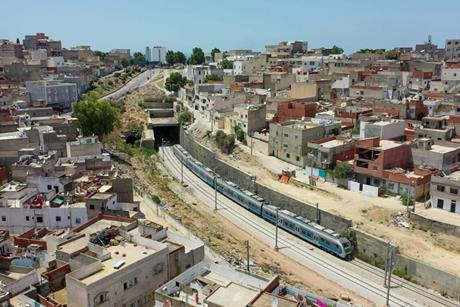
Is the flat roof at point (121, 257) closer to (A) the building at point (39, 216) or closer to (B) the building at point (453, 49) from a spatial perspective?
(A) the building at point (39, 216)

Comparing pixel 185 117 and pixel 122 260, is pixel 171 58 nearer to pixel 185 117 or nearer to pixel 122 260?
pixel 185 117

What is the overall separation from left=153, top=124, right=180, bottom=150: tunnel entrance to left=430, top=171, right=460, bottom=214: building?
48219mm

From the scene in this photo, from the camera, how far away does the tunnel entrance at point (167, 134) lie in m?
82.1

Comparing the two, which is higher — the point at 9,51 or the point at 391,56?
the point at 9,51

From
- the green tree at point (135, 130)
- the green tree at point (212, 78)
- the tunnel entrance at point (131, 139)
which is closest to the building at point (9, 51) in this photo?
the green tree at point (135, 130)

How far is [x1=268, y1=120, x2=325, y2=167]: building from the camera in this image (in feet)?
183

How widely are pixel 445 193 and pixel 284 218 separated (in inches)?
570

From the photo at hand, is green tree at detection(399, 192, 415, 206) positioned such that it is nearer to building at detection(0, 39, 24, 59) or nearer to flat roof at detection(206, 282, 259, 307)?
flat roof at detection(206, 282, 259, 307)

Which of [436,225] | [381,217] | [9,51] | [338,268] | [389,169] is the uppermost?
[9,51]

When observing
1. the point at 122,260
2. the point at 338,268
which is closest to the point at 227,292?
the point at 122,260

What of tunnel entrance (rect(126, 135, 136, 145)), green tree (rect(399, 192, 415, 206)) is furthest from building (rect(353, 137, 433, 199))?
tunnel entrance (rect(126, 135, 136, 145))

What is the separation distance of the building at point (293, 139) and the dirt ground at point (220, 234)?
12781 mm

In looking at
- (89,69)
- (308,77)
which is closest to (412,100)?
(308,77)

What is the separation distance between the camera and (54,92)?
72.9 m
